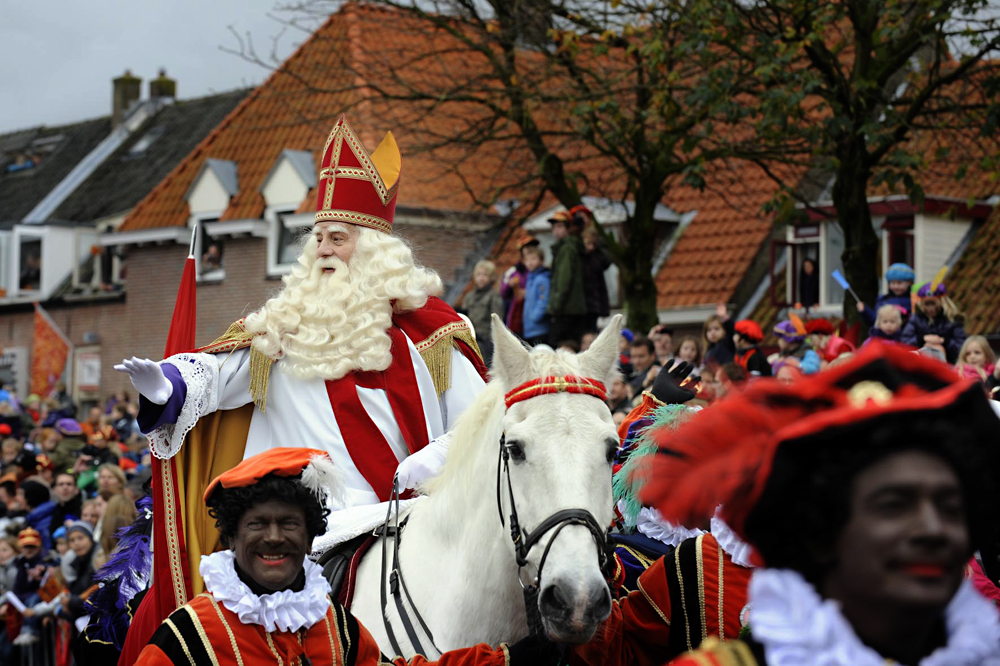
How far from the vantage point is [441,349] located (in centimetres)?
578

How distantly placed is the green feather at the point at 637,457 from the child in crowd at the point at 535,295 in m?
9.00

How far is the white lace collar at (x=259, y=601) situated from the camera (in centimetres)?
348

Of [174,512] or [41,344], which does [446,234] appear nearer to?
[174,512]

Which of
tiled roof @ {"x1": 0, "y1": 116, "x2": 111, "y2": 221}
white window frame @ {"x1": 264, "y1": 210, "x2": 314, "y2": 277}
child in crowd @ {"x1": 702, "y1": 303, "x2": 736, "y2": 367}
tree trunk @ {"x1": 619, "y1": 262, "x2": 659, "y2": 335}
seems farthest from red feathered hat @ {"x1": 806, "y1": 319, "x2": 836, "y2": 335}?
tiled roof @ {"x1": 0, "y1": 116, "x2": 111, "y2": 221}

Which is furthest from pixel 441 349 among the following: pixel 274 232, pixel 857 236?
pixel 274 232

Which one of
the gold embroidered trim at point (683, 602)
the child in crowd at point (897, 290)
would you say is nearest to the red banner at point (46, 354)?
the child in crowd at point (897, 290)

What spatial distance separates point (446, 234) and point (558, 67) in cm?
312

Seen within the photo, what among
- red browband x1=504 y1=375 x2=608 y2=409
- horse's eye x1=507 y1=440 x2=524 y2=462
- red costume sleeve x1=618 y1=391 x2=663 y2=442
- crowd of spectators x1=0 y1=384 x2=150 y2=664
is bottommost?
crowd of spectators x1=0 y1=384 x2=150 y2=664

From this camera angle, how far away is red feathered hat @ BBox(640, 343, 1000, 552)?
1908 millimetres

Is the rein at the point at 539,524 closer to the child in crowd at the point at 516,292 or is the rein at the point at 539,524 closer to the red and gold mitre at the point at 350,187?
the red and gold mitre at the point at 350,187

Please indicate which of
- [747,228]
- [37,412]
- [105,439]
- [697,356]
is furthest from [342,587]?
[37,412]

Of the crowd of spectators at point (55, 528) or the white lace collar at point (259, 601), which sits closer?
the white lace collar at point (259, 601)

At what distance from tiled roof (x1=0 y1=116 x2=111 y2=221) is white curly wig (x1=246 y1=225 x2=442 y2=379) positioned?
1346 inches

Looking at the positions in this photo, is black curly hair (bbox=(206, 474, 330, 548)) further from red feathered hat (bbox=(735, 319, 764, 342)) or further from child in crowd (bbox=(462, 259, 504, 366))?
child in crowd (bbox=(462, 259, 504, 366))
